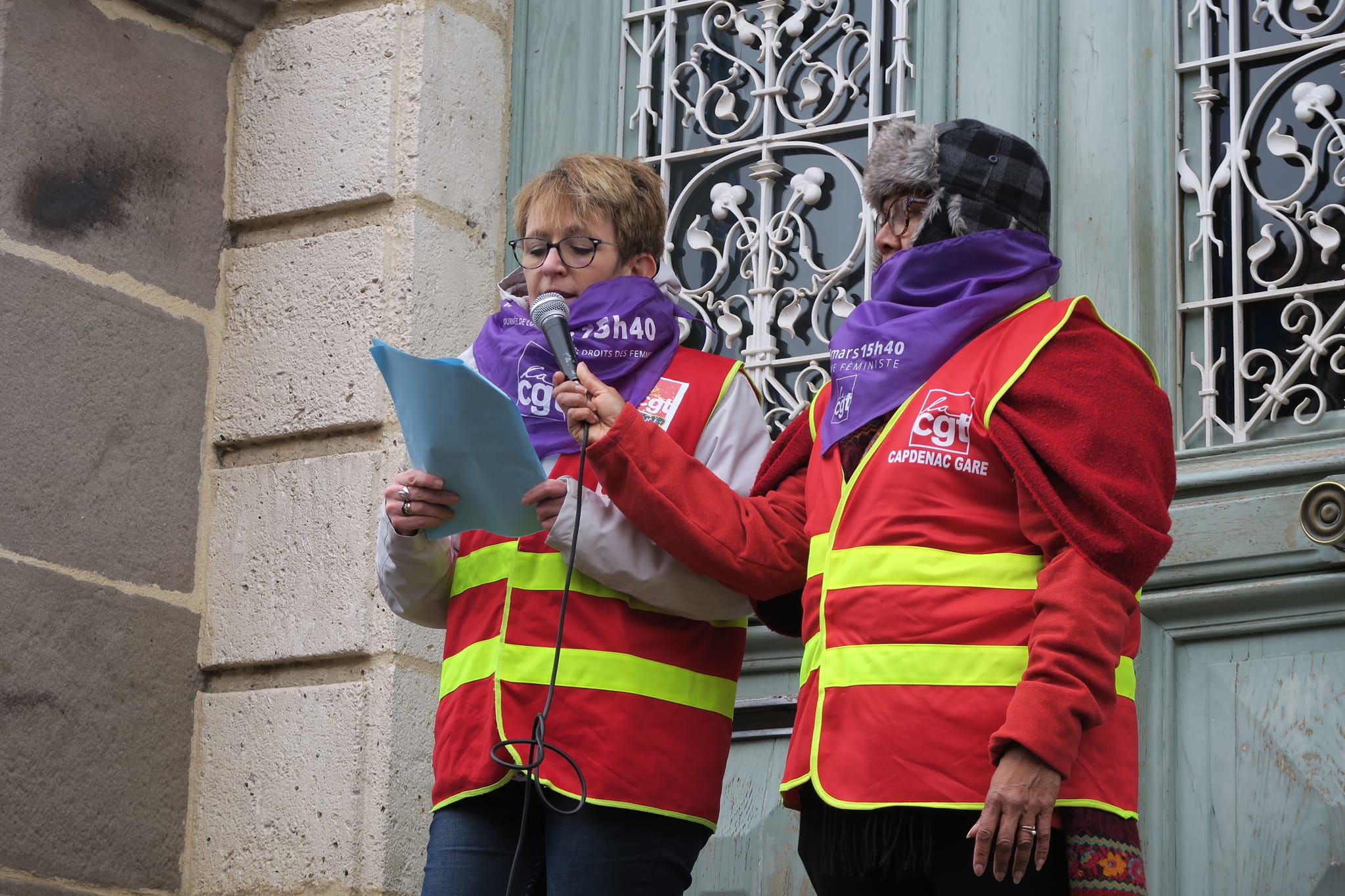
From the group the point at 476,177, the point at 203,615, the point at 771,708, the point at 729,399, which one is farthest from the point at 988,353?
the point at 203,615

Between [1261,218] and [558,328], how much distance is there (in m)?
1.40

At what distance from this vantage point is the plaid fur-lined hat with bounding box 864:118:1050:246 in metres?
2.83

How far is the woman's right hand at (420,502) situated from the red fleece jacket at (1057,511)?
0.28 meters

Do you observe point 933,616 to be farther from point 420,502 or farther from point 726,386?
point 420,502

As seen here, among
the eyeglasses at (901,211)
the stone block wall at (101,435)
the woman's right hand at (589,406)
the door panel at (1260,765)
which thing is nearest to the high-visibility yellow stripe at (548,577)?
the woman's right hand at (589,406)

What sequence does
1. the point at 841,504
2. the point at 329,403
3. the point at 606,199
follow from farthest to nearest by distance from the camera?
1. the point at 329,403
2. the point at 606,199
3. the point at 841,504

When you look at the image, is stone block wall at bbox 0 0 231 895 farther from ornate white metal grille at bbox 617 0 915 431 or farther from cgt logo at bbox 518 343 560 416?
Answer: cgt logo at bbox 518 343 560 416

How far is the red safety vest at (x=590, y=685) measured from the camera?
2.92 metres

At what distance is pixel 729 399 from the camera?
320cm

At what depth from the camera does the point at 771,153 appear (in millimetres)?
4117

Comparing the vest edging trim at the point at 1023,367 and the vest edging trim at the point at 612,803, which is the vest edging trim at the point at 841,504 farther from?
the vest edging trim at the point at 612,803

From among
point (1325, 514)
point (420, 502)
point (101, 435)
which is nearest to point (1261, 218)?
point (1325, 514)

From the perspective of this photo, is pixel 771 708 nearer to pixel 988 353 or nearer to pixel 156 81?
pixel 988 353

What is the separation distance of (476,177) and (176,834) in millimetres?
1598
